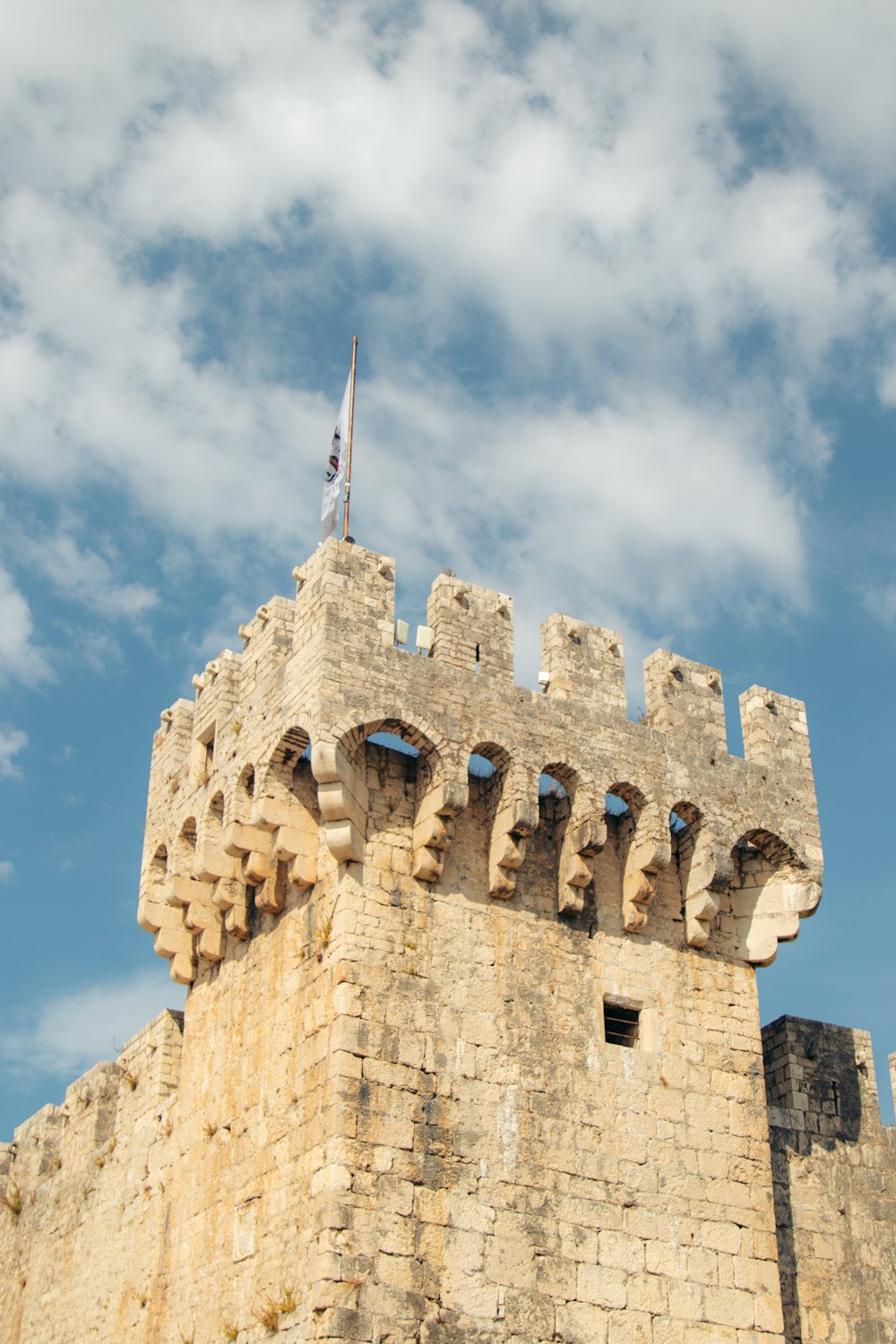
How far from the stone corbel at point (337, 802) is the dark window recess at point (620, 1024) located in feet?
9.01

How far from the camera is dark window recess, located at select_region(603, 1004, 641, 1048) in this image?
14367 millimetres

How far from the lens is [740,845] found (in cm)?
1590

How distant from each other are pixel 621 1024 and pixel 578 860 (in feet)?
5.03

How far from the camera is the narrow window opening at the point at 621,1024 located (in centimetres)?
1437

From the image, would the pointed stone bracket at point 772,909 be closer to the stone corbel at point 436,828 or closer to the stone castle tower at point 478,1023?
the stone castle tower at point 478,1023

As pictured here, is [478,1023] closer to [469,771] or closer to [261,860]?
[469,771]

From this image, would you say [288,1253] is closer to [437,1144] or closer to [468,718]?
[437,1144]

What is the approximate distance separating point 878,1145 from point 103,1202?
8361 millimetres

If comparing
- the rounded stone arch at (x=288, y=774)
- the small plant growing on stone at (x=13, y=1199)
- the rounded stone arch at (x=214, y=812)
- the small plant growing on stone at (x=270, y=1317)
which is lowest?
the small plant growing on stone at (x=270, y=1317)

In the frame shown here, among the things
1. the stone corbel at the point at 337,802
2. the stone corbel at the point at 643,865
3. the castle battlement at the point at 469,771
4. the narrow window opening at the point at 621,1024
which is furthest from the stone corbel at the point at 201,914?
the stone corbel at the point at 643,865

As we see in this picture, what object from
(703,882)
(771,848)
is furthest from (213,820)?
(771,848)

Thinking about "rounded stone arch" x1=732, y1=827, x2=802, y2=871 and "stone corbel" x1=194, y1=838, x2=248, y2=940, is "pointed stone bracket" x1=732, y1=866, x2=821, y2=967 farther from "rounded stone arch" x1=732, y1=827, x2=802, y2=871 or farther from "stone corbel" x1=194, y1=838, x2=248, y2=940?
A: "stone corbel" x1=194, y1=838, x2=248, y2=940

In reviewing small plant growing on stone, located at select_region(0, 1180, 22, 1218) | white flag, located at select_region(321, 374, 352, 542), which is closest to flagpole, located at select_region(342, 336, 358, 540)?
white flag, located at select_region(321, 374, 352, 542)


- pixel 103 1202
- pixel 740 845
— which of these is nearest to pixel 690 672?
pixel 740 845
